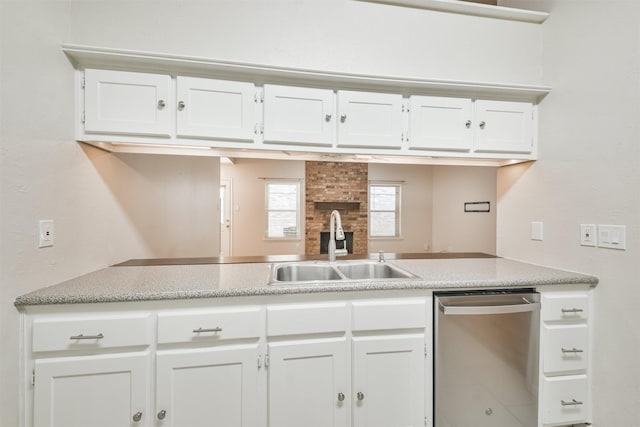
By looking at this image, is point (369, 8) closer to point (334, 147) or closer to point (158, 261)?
point (334, 147)

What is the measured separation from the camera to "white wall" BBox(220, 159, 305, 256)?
5.89 metres

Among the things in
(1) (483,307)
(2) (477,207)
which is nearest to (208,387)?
(1) (483,307)

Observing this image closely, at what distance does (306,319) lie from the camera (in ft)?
4.46

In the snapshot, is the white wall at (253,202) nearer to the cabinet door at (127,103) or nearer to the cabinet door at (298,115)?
the cabinet door at (298,115)

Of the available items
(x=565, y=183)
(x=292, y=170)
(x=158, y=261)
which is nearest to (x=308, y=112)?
(x=158, y=261)

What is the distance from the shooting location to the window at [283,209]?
6004 millimetres

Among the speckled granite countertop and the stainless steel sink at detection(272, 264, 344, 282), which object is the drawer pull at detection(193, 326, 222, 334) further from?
the stainless steel sink at detection(272, 264, 344, 282)

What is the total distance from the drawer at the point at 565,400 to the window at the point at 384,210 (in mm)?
4733

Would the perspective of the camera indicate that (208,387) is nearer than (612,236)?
Yes

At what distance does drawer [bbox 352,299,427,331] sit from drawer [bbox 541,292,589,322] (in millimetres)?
700

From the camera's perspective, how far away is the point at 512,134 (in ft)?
6.21

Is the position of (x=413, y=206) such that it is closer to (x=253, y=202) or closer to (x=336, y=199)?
(x=336, y=199)

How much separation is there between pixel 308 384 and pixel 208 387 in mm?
456

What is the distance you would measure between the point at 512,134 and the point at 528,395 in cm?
155
